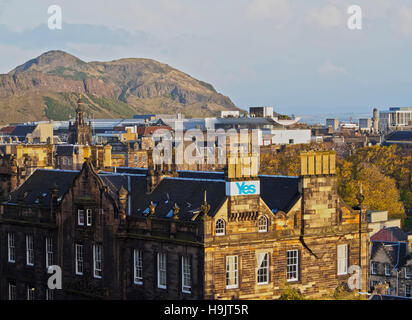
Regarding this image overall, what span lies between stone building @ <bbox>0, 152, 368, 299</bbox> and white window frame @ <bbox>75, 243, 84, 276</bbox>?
8 cm

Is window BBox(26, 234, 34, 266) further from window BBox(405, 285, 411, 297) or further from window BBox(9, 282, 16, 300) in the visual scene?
window BBox(405, 285, 411, 297)

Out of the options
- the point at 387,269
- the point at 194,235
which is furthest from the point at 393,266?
the point at 194,235

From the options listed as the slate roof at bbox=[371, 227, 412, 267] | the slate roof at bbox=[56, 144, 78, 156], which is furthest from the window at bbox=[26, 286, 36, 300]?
the slate roof at bbox=[56, 144, 78, 156]

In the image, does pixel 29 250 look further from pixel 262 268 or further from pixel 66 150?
pixel 66 150

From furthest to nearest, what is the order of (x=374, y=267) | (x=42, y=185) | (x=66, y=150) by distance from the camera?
(x=66, y=150), (x=374, y=267), (x=42, y=185)

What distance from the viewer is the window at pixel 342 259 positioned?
73188mm

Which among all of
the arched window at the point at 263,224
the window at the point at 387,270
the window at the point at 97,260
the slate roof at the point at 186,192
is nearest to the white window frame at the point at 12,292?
the slate roof at the point at 186,192

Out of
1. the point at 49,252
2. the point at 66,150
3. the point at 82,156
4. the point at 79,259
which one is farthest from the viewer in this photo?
the point at 66,150

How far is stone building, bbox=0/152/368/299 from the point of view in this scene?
2606 inches

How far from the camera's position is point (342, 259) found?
241ft

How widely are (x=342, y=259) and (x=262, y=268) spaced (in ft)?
27.8

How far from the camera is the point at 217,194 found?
68.2 meters
